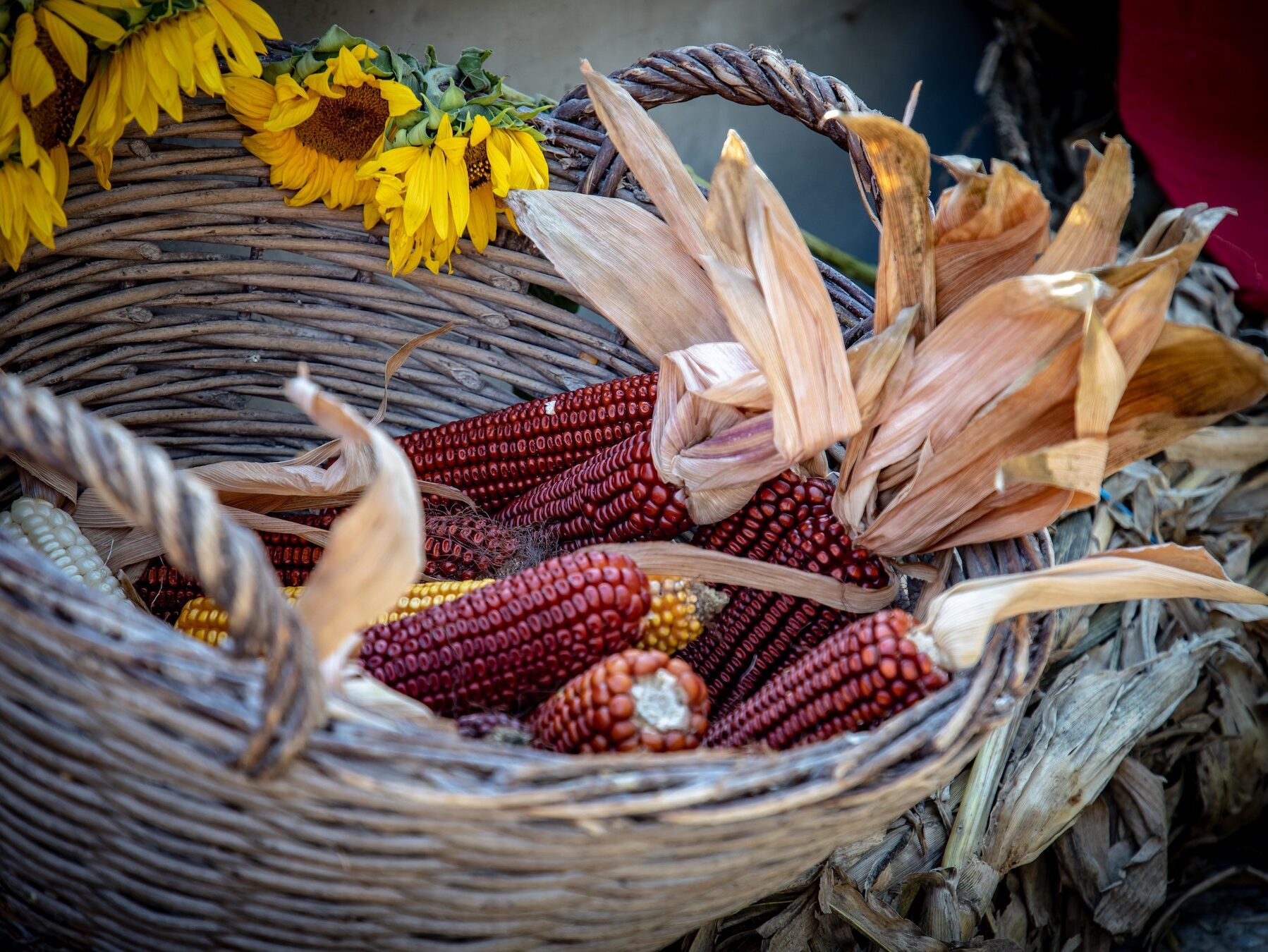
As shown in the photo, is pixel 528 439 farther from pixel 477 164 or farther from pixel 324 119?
pixel 324 119

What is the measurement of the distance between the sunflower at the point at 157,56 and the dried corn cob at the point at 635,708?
0.89m

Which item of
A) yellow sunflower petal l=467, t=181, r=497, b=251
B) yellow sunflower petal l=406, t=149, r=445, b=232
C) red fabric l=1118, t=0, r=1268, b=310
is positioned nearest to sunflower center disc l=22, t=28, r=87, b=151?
yellow sunflower petal l=406, t=149, r=445, b=232

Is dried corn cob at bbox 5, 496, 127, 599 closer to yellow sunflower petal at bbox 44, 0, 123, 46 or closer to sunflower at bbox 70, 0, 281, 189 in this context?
sunflower at bbox 70, 0, 281, 189

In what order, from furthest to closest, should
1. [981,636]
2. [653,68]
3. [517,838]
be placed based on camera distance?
1. [653,68]
2. [981,636]
3. [517,838]

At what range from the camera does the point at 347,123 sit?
1355 mm

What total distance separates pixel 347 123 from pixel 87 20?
1.11ft

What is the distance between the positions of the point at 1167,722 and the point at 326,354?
1.57 m

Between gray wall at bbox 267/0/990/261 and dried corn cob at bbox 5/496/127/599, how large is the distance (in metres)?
1.02

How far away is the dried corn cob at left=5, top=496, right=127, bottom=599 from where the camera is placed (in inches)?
47.1

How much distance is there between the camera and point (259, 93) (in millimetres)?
1307

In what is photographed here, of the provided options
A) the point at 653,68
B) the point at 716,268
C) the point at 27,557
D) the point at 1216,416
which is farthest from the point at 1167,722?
the point at 27,557

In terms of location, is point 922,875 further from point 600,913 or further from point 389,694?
point 389,694

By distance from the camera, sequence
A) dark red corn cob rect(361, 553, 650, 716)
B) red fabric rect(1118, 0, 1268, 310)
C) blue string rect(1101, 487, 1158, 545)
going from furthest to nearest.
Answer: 1. red fabric rect(1118, 0, 1268, 310)
2. blue string rect(1101, 487, 1158, 545)
3. dark red corn cob rect(361, 553, 650, 716)

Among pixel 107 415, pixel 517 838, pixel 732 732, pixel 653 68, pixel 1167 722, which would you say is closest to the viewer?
pixel 517 838
